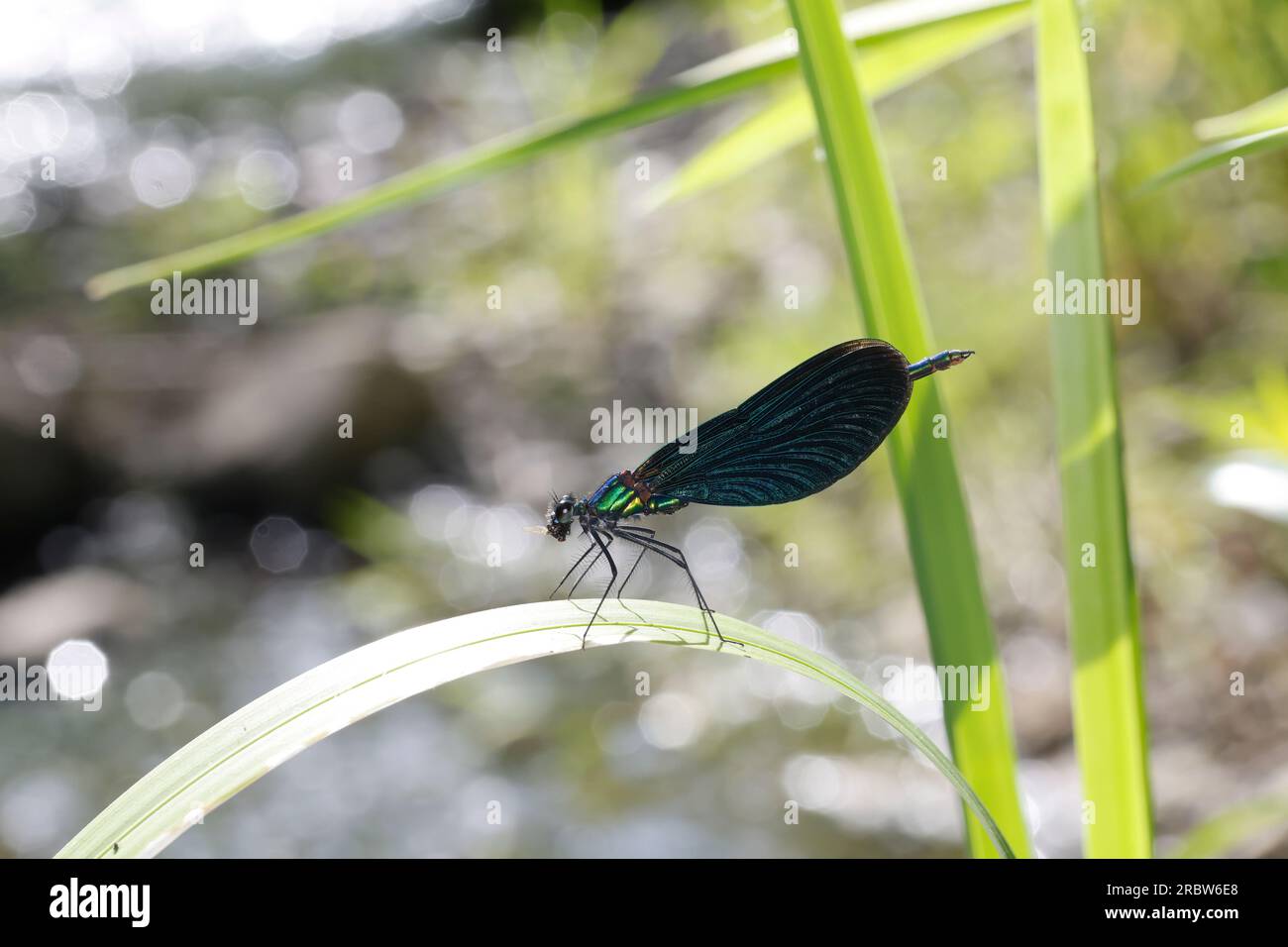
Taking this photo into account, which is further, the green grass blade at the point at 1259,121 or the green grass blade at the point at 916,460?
the green grass blade at the point at 1259,121

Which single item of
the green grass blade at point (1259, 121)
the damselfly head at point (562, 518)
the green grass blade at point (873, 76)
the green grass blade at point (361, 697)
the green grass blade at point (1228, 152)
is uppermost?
the green grass blade at point (873, 76)

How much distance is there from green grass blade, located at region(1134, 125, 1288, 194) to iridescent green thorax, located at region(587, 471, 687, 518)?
623 millimetres

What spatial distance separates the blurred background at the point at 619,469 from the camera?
110 inches

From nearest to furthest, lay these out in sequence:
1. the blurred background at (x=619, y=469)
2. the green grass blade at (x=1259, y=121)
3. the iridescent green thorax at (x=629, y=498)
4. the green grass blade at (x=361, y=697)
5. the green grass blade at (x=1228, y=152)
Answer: the green grass blade at (x=361, y=697), the green grass blade at (x=1228, y=152), the green grass blade at (x=1259, y=121), the iridescent green thorax at (x=629, y=498), the blurred background at (x=619, y=469)

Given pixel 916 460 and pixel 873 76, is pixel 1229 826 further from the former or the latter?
pixel 873 76

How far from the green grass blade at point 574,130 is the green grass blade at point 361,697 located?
44 cm

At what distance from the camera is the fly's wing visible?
2.84ft

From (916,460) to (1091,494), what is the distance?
0.52 ft

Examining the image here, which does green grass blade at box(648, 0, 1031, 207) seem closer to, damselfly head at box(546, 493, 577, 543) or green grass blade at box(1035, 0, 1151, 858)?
green grass blade at box(1035, 0, 1151, 858)

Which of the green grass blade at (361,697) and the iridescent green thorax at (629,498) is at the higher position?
the iridescent green thorax at (629,498)

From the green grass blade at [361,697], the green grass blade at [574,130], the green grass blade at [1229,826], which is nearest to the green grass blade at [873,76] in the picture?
the green grass blade at [574,130]

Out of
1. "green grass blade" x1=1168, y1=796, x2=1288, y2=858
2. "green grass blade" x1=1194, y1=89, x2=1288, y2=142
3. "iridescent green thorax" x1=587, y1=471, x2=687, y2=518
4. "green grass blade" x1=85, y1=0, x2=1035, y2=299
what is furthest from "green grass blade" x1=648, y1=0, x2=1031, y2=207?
"green grass blade" x1=1168, y1=796, x2=1288, y2=858

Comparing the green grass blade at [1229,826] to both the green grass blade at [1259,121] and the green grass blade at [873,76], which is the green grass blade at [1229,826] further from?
the green grass blade at [873,76]

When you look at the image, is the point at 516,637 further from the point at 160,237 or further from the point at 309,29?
the point at 309,29
